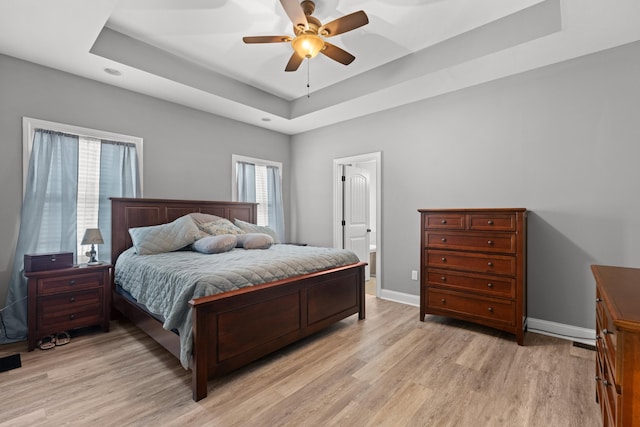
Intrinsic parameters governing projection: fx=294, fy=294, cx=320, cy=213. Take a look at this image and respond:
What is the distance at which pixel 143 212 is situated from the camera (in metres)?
3.53

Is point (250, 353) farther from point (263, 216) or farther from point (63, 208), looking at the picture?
point (263, 216)

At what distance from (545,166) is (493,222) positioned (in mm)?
833

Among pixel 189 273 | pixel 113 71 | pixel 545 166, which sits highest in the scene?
pixel 113 71

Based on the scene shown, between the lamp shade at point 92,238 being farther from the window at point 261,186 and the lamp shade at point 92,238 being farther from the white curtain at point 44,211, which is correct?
the window at point 261,186

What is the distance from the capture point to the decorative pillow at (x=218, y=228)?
3.60 m

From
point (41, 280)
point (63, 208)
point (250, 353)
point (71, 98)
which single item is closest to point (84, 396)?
point (250, 353)

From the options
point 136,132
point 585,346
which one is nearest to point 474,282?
point 585,346

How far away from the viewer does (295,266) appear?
8.61ft

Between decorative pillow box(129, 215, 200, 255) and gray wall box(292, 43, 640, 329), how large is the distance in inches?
103

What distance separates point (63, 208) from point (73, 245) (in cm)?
40

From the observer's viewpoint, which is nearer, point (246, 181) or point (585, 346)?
point (585, 346)

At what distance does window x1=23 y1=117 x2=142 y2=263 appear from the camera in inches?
117

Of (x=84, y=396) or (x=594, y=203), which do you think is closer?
(x=84, y=396)

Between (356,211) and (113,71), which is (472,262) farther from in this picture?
(113,71)
